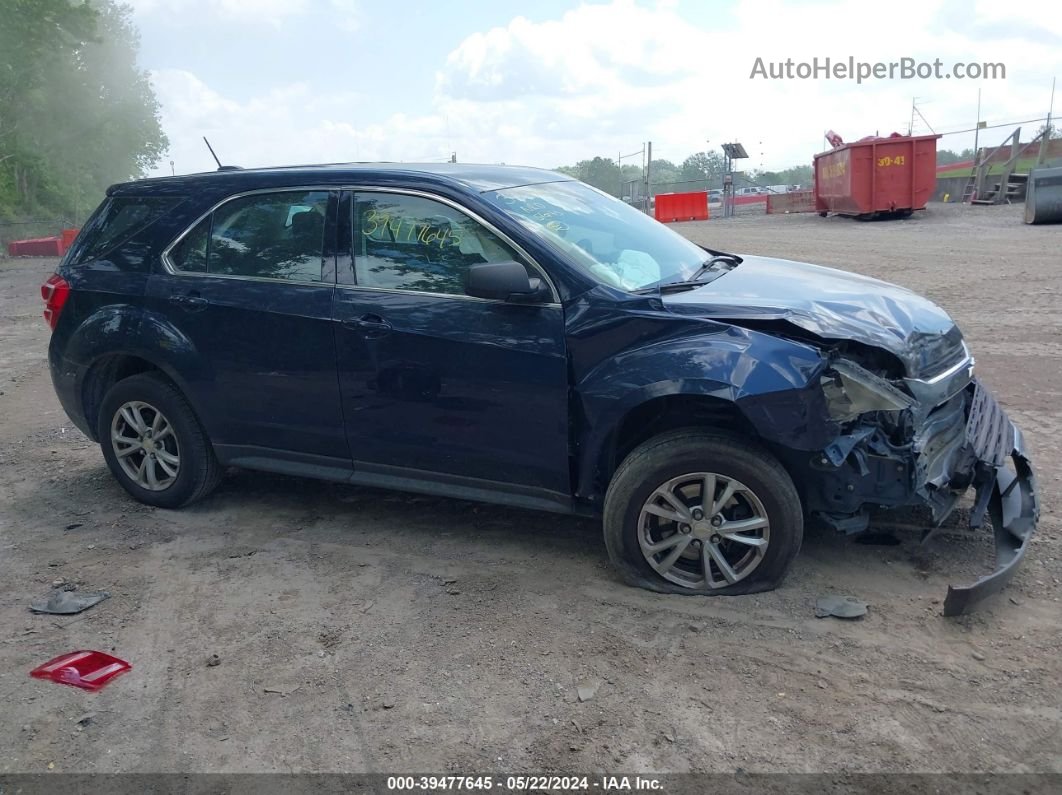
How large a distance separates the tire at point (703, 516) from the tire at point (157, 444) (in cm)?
255

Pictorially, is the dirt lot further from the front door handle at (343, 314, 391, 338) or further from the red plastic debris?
the front door handle at (343, 314, 391, 338)

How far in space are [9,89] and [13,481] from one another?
45.8 meters

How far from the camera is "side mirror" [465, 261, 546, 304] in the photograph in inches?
160

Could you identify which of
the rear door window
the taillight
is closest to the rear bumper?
the rear door window

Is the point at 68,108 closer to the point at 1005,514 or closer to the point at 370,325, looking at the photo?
the point at 370,325

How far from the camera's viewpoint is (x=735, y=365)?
3.79 meters

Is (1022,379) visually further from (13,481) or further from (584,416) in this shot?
(13,481)

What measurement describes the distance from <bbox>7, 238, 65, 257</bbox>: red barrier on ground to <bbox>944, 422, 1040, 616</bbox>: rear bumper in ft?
110

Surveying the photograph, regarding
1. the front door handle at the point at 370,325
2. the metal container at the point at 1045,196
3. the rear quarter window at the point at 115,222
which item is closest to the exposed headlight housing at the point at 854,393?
the front door handle at the point at 370,325

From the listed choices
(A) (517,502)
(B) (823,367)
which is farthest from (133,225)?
(B) (823,367)

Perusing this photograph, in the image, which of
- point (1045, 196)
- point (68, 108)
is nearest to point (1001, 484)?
point (1045, 196)

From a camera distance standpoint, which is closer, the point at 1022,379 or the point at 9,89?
Answer: the point at 1022,379

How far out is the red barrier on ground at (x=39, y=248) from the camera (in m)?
32.0

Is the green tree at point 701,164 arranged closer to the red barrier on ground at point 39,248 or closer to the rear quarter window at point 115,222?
the red barrier on ground at point 39,248
